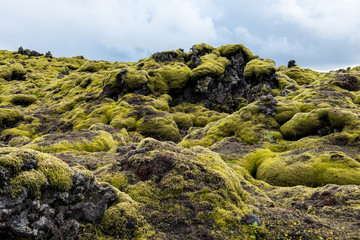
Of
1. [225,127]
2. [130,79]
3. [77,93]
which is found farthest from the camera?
[77,93]

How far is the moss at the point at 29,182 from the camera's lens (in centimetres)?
580

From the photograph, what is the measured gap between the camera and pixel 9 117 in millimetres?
47094

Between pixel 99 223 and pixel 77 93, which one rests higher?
pixel 77 93

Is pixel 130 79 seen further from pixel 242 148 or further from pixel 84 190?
pixel 84 190

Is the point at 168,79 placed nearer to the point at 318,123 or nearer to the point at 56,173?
the point at 318,123

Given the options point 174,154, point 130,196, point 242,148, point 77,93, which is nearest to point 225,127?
point 242,148

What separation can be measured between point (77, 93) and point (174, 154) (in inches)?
2629

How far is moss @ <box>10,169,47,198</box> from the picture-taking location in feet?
19.0

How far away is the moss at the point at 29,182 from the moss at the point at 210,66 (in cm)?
5959

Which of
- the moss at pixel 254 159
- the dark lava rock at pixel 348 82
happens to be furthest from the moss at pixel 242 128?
the dark lava rock at pixel 348 82

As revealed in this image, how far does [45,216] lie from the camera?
6.27 metres

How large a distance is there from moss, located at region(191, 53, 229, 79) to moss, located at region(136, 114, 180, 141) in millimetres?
25040

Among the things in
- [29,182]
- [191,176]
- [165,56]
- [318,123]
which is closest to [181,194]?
[191,176]

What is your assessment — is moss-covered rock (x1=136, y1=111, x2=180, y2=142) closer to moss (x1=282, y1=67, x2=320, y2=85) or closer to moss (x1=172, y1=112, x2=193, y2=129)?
moss (x1=172, y1=112, x2=193, y2=129)
